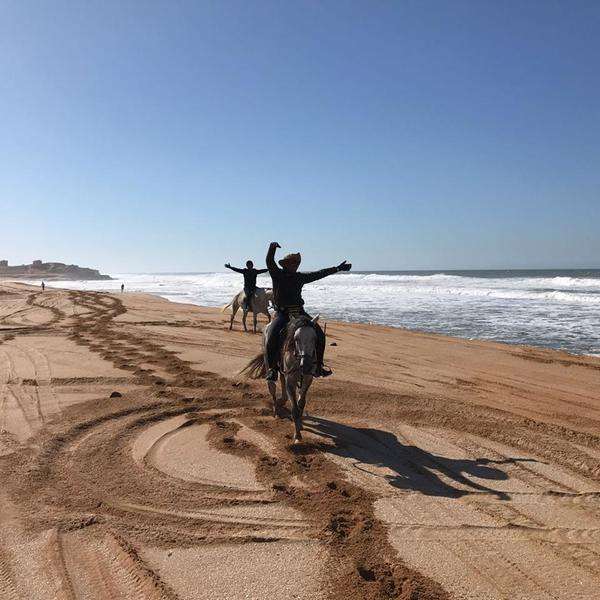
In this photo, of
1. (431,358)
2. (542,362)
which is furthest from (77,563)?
(542,362)

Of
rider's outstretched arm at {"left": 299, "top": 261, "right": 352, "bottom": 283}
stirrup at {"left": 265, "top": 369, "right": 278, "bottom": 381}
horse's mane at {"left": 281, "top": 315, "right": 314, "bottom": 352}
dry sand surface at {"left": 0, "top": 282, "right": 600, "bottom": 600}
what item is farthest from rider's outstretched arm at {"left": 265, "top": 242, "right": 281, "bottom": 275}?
dry sand surface at {"left": 0, "top": 282, "right": 600, "bottom": 600}

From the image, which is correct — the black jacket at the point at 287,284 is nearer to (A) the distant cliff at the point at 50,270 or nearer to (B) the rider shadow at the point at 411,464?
(B) the rider shadow at the point at 411,464

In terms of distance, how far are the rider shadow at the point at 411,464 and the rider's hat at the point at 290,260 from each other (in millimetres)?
2400

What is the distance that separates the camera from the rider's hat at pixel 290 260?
20.0 feet

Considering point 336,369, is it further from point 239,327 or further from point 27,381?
point 239,327

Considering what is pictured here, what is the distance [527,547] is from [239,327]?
14.1 meters

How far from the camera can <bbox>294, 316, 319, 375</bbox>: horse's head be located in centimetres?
513

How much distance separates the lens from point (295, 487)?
4.34 m

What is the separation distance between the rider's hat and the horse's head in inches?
43.6

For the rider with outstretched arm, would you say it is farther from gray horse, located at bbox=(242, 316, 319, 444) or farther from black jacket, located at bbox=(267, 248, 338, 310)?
gray horse, located at bbox=(242, 316, 319, 444)

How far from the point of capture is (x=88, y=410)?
6.55m

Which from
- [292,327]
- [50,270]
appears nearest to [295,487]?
[292,327]

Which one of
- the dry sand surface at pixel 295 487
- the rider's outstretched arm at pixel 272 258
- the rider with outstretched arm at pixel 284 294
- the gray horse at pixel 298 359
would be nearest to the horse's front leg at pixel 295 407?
the gray horse at pixel 298 359

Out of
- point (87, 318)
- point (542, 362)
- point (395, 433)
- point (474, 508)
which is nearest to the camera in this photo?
point (474, 508)
